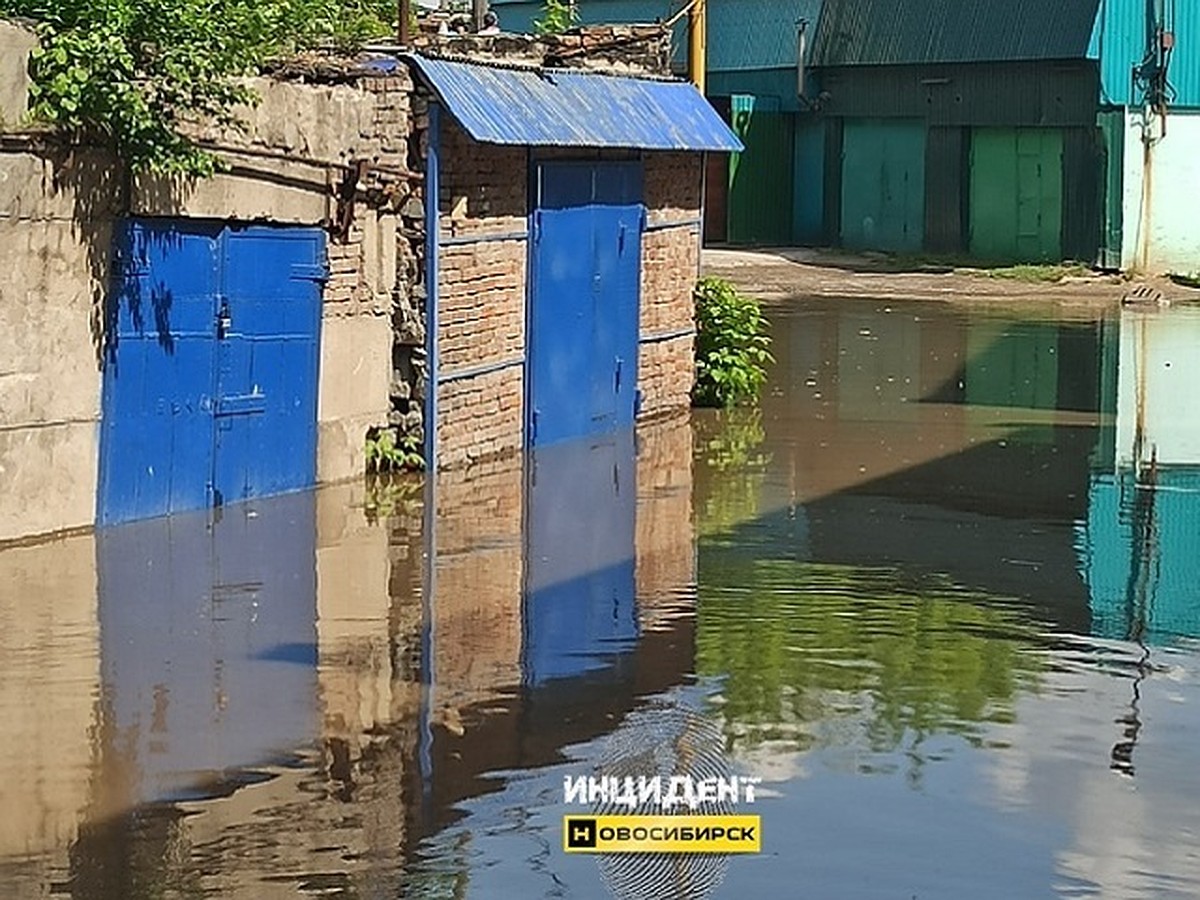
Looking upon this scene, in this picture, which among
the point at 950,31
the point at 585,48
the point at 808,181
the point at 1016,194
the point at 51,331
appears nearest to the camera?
the point at 51,331

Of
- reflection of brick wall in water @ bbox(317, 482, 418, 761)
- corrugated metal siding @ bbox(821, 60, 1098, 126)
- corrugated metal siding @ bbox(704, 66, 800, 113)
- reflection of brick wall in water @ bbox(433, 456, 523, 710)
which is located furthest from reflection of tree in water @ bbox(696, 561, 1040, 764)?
corrugated metal siding @ bbox(704, 66, 800, 113)

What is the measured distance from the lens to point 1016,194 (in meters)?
39.6

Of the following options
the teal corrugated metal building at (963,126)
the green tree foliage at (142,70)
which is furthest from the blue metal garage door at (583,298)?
the teal corrugated metal building at (963,126)

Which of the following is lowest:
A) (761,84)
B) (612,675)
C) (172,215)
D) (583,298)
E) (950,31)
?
(612,675)

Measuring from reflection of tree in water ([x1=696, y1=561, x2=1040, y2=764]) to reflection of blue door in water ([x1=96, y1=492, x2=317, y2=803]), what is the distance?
195 centimetres

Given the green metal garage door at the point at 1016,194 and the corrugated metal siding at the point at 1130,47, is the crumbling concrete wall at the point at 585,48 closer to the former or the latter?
the corrugated metal siding at the point at 1130,47

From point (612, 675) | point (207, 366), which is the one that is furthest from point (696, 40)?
point (612, 675)

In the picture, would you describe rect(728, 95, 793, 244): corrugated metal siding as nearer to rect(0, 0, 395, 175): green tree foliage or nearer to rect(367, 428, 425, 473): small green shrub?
rect(367, 428, 425, 473): small green shrub

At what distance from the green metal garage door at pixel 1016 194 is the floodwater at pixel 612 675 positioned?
21.1 meters

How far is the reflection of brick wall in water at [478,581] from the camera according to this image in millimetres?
10711

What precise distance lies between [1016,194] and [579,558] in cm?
2719

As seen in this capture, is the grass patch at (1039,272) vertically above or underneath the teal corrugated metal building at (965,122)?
underneath

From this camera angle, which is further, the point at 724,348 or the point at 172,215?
the point at 724,348

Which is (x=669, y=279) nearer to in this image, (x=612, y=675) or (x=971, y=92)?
(x=612, y=675)
